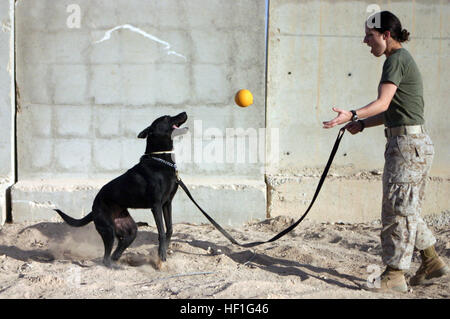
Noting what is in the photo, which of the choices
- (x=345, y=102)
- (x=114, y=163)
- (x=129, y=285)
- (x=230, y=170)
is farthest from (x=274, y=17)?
(x=129, y=285)

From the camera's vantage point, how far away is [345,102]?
5984 mm

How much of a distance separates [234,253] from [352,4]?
10.7 feet

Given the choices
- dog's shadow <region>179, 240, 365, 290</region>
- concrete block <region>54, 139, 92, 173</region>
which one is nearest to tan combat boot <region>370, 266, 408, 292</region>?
dog's shadow <region>179, 240, 365, 290</region>

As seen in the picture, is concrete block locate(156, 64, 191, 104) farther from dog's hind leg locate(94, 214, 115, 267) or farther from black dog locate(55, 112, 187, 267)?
dog's hind leg locate(94, 214, 115, 267)

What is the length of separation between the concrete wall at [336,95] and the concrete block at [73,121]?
2.12m

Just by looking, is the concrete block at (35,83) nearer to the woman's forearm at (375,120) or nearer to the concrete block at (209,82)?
the concrete block at (209,82)

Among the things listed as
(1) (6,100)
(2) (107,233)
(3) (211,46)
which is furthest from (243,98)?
(1) (6,100)

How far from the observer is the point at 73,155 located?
582cm

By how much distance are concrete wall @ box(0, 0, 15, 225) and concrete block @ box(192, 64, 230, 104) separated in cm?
207

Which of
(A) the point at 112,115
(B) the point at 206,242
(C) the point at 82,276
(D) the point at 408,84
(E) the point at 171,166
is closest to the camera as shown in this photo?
(D) the point at 408,84

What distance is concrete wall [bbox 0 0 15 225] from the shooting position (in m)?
5.57

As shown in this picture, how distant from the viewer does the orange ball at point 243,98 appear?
5.56m

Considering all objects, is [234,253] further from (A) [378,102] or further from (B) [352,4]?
(B) [352,4]
